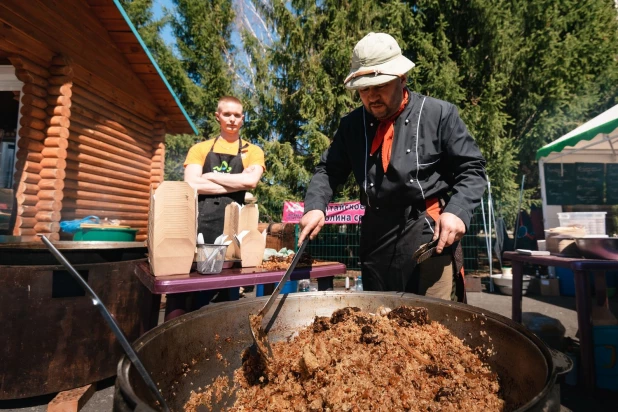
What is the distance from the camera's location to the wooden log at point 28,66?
16.0 feet

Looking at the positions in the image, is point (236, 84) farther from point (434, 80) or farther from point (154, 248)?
point (154, 248)

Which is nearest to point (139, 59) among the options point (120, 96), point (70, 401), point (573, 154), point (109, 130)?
point (120, 96)

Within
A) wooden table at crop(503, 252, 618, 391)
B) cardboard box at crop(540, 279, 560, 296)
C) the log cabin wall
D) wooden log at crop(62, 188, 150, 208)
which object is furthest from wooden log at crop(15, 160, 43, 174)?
cardboard box at crop(540, 279, 560, 296)

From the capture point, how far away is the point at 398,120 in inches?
80.7

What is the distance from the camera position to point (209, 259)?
2006 millimetres

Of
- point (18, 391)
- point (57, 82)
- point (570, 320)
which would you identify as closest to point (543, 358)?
point (18, 391)

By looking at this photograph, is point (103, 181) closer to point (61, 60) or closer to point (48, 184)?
point (48, 184)

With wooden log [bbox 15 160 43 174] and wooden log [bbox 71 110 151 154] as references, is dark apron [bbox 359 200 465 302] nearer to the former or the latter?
wooden log [bbox 15 160 43 174]

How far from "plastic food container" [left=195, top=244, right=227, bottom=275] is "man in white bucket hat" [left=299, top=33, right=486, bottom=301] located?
0.56m

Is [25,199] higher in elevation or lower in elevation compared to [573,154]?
lower

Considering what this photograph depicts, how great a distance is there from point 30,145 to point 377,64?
18.8ft

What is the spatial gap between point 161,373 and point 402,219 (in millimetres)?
1457

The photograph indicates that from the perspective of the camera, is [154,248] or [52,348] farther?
[52,348]

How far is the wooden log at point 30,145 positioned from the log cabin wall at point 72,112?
0.5 inches
